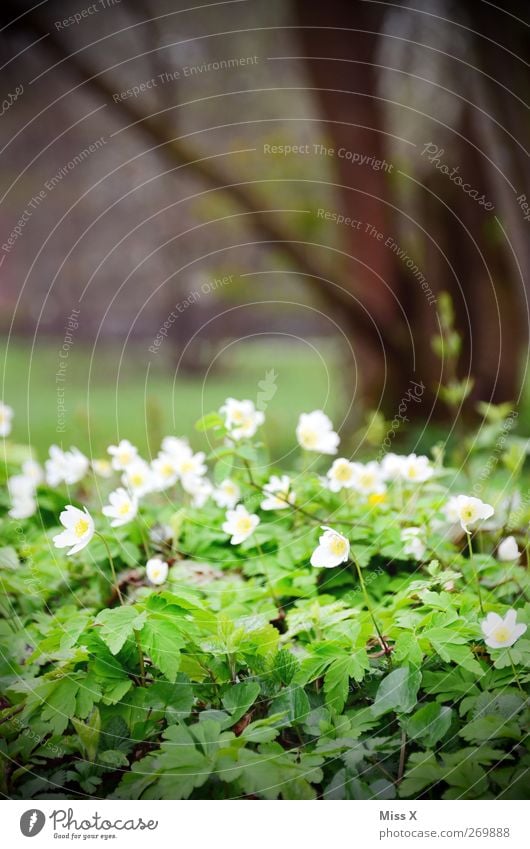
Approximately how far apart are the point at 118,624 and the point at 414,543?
14.6 inches

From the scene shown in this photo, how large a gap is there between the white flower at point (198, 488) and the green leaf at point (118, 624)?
0.34 m

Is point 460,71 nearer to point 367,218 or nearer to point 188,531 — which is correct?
point 367,218

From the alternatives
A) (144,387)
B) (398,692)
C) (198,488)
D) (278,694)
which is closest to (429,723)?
(398,692)

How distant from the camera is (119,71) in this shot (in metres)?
2.31

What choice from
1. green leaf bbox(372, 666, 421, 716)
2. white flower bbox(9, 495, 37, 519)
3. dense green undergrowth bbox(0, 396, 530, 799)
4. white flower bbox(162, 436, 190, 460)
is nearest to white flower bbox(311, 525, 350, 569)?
dense green undergrowth bbox(0, 396, 530, 799)

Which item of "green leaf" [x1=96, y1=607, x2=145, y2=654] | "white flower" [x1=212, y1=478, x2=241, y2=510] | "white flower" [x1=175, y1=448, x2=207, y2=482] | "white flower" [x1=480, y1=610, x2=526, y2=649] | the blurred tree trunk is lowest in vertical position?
"white flower" [x1=480, y1=610, x2=526, y2=649]

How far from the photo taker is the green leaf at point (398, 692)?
2.32ft

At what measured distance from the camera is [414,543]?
2.96 ft

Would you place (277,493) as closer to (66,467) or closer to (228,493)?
(228,493)

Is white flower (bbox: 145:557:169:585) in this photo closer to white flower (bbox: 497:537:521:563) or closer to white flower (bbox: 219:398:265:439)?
white flower (bbox: 219:398:265:439)

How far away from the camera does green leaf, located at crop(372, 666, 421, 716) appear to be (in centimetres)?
71

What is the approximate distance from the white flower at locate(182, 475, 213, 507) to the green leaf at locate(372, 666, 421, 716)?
16.4 inches

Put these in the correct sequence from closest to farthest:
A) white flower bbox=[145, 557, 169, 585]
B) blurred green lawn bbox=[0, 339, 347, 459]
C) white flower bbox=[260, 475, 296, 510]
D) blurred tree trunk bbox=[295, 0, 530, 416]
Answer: white flower bbox=[145, 557, 169, 585], white flower bbox=[260, 475, 296, 510], blurred tree trunk bbox=[295, 0, 530, 416], blurred green lawn bbox=[0, 339, 347, 459]
